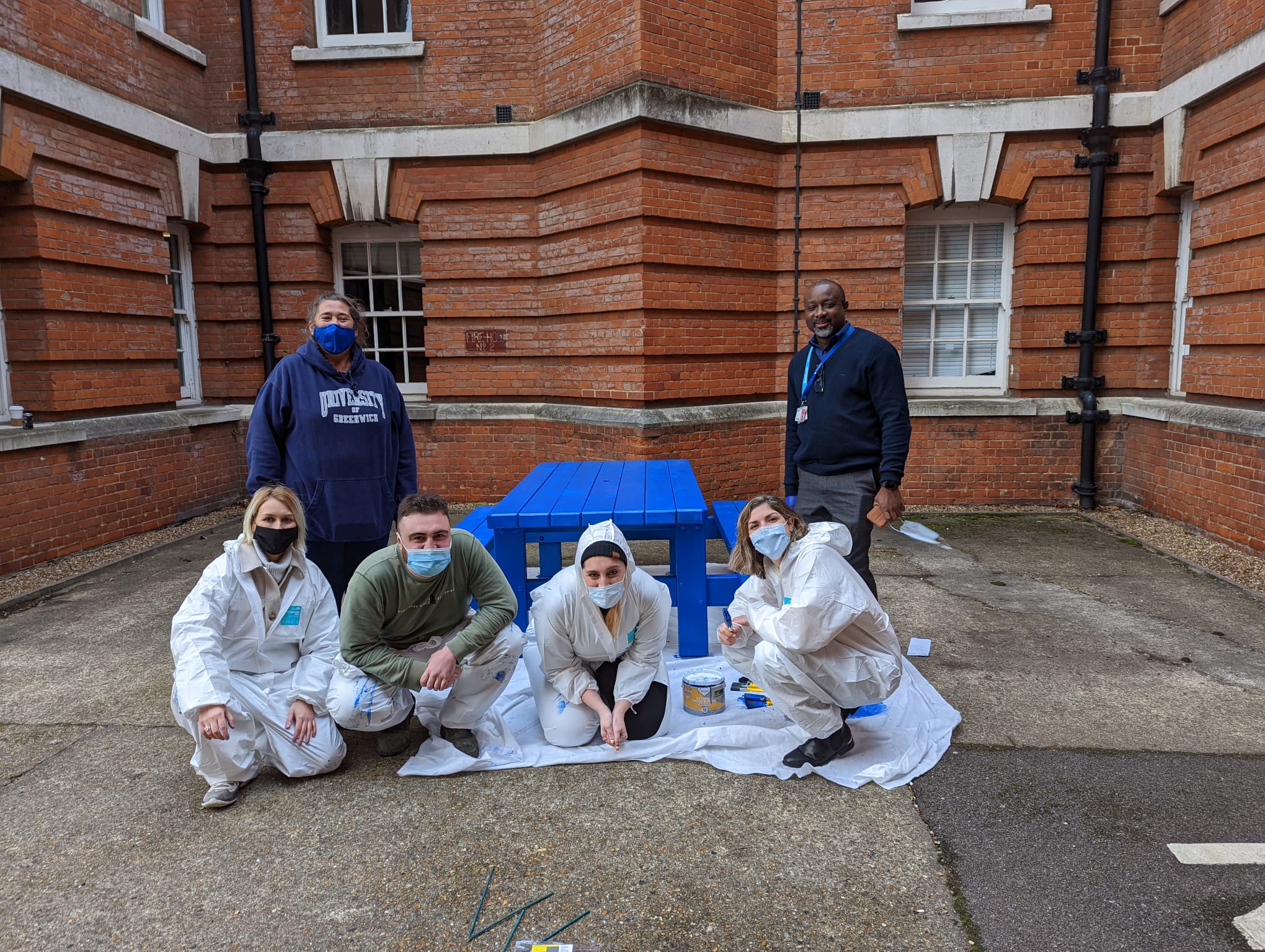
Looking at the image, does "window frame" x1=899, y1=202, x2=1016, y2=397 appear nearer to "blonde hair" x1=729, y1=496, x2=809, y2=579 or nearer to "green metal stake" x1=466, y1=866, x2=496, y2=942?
"blonde hair" x1=729, y1=496, x2=809, y2=579

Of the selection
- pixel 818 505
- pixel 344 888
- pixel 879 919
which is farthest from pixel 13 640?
pixel 879 919

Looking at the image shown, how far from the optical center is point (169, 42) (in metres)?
8.22

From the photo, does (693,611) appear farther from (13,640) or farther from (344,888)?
(13,640)

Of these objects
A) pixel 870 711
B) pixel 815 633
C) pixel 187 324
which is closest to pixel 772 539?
pixel 815 633

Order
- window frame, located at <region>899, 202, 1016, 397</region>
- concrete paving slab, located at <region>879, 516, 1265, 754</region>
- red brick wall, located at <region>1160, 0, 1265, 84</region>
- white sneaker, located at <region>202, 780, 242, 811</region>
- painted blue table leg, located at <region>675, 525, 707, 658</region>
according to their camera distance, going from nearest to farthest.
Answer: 1. white sneaker, located at <region>202, 780, 242, 811</region>
2. concrete paving slab, located at <region>879, 516, 1265, 754</region>
3. painted blue table leg, located at <region>675, 525, 707, 658</region>
4. red brick wall, located at <region>1160, 0, 1265, 84</region>
5. window frame, located at <region>899, 202, 1016, 397</region>

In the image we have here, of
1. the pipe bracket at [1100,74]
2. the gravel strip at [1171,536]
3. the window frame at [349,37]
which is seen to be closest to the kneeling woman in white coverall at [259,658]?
the gravel strip at [1171,536]

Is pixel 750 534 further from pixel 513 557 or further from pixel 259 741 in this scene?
pixel 259 741

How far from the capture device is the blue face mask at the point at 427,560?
3.22 metres

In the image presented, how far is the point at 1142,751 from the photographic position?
11.0 ft

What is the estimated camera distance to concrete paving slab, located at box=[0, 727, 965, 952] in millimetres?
2371

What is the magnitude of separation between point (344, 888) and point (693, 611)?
241cm

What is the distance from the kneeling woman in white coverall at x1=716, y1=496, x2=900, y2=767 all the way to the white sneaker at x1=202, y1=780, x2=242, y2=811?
2.06 metres

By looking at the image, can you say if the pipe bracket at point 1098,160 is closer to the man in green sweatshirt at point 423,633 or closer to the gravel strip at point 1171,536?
the gravel strip at point 1171,536

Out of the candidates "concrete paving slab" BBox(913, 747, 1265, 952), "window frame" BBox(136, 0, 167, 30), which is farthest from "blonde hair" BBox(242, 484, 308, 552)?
"window frame" BBox(136, 0, 167, 30)
